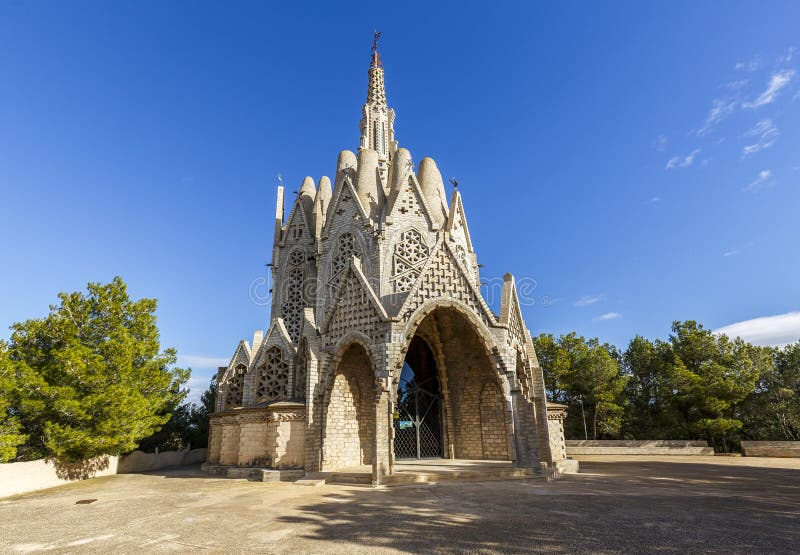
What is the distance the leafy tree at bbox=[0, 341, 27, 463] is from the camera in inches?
532

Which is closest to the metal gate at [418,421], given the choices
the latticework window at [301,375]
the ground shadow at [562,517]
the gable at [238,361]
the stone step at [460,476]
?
the latticework window at [301,375]

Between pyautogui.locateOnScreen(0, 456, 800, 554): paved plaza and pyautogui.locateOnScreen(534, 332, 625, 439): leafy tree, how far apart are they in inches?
803

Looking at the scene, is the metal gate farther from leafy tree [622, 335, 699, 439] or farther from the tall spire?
leafy tree [622, 335, 699, 439]

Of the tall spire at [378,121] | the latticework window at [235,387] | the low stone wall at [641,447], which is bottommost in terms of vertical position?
the low stone wall at [641,447]

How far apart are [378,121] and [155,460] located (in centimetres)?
2405

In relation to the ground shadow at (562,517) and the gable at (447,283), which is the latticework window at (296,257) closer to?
the gable at (447,283)

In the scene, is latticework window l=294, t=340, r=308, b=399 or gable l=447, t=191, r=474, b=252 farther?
gable l=447, t=191, r=474, b=252

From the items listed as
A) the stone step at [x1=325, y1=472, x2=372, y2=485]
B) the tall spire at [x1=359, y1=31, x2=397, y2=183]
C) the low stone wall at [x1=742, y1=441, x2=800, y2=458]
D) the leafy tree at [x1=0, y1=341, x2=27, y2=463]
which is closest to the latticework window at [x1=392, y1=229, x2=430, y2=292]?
the tall spire at [x1=359, y1=31, x2=397, y2=183]

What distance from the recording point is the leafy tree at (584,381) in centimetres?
3319

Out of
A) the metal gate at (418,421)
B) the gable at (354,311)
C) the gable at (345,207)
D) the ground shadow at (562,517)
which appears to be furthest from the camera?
the gable at (345,207)

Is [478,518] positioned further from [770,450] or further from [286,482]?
[770,450]

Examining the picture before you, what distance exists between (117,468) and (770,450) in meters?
37.2

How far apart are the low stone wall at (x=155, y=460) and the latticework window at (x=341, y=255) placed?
45.1 ft

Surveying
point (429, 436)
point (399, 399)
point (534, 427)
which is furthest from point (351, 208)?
point (534, 427)
